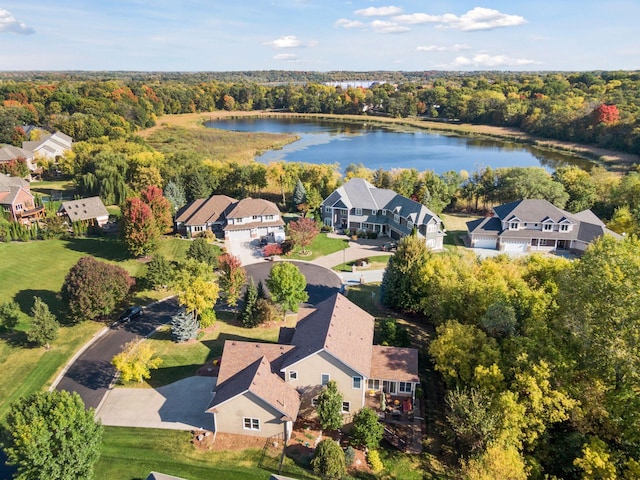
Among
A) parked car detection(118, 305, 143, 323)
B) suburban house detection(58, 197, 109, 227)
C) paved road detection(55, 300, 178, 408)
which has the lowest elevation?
paved road detection(55, 300, 178, 408)

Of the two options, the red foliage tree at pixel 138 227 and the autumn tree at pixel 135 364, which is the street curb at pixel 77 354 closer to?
the autumn tree at pixel 135 364

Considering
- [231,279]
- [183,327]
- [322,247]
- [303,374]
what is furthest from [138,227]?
[303,374]

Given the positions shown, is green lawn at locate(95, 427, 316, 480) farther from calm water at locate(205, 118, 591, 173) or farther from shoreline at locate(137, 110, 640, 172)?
shoreline at locate(137, 110, 640, 172)

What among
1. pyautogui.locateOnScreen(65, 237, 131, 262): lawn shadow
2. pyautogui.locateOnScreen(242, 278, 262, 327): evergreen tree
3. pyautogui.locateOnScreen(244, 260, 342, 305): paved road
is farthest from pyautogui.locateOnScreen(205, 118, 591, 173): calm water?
pyautogui.locateOnScreen(242, 278, 262, 327): evergreen tree

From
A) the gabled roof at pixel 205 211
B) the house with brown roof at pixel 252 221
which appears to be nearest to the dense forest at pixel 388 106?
the gabled roof at pixel 205 211

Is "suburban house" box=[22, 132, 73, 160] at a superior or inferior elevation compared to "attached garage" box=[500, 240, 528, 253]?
superior

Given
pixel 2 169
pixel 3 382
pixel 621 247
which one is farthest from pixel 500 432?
pixel 2 169
